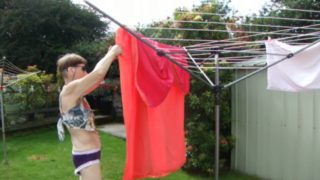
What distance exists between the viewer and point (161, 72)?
2787 millimetres

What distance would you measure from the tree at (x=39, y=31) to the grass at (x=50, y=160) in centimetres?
404

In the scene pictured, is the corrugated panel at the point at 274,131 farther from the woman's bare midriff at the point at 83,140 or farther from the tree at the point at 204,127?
the woman's bare midriff at the point at 83,140

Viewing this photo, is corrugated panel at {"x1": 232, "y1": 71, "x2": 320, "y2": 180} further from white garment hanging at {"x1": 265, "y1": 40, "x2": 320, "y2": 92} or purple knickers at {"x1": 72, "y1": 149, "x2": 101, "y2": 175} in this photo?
purple knickers at {"x1": 72, "y1": 149, "x2": 101, "y2": 175}

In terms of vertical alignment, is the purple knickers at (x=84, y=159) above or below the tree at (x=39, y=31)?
below

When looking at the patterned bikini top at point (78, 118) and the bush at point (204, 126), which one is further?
the bush at point (204, 126)

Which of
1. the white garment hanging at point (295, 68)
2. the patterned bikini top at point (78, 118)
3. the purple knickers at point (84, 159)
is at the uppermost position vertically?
the white garment hanging at point (295, 68)

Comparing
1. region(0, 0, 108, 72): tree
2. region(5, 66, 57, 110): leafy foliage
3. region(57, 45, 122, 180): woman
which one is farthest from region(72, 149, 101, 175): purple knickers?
region(0, 0, 108, 72): tree

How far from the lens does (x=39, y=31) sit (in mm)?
13328

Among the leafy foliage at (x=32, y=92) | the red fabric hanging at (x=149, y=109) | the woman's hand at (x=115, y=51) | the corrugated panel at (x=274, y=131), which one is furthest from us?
the leafy foliage at (x=32, y=92)

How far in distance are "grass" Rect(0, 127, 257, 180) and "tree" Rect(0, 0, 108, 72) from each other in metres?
4.04

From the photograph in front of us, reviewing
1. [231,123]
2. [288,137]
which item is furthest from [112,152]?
[288,137]

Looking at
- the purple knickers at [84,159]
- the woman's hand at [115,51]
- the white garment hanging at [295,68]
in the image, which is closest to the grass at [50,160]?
the white garment hanging at [295,68]

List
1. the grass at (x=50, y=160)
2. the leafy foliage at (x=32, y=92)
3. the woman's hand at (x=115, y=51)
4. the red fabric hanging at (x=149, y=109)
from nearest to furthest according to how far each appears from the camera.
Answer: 1. the woman's hand at (x=115, y=51)
2. the red fabric hanging at (x=149, y=109)
3. the grass at (x=50, y=160)
4. the leafy foliage at (x=32, y=92)

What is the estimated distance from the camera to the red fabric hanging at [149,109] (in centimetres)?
268
